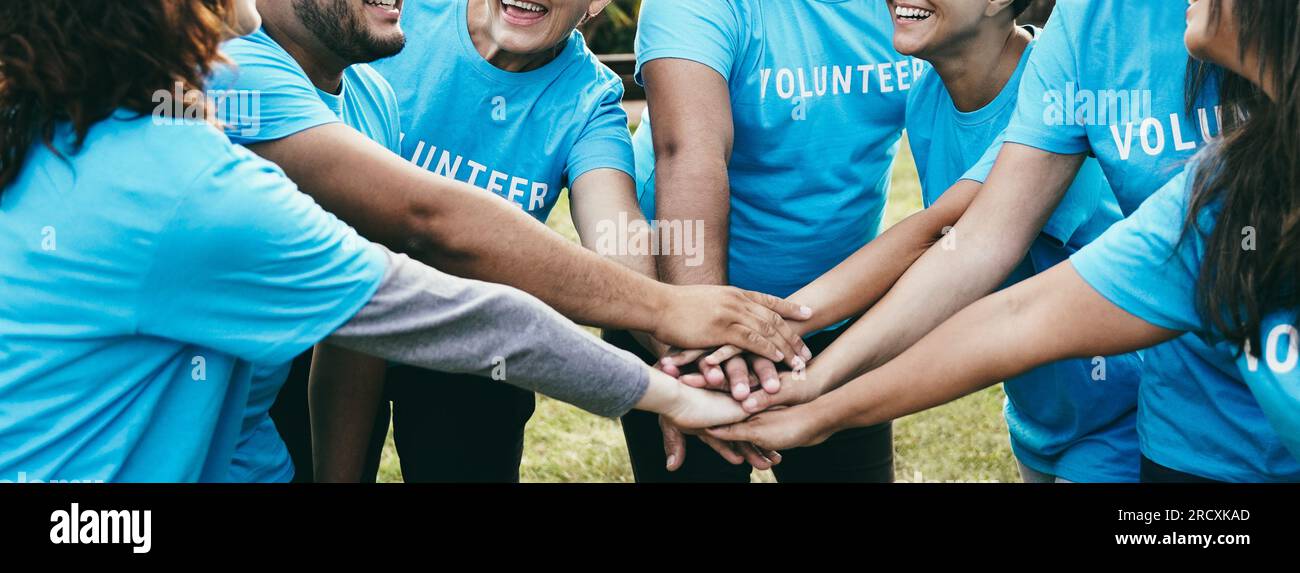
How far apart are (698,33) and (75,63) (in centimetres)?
143

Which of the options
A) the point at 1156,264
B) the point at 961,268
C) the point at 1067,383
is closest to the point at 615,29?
the point at 961,268

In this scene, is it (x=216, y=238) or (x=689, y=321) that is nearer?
(x=216, y=238)

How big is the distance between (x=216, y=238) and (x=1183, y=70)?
163 centimetres

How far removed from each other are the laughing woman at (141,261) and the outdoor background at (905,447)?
259 centimetres

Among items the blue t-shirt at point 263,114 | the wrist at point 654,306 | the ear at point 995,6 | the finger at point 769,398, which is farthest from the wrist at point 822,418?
the blue t-shirt at point 263,114

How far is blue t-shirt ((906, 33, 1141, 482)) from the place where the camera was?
8.17 feet

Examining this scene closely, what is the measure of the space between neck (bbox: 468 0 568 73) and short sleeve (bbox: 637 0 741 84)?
269 millimetres

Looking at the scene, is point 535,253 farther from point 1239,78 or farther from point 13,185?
point 1239,78

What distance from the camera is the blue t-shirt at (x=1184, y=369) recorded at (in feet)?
5.89

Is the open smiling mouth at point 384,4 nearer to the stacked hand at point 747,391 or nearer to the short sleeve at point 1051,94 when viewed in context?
the stacked hand at point 747,391

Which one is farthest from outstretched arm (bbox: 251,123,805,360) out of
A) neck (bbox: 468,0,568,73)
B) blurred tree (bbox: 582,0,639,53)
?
blurred tree (bbox: 582,0,639,53)

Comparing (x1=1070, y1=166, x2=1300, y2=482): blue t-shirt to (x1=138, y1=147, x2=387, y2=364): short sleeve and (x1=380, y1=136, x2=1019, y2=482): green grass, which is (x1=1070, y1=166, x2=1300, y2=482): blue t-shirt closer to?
(x1=138, y1=147, x2=387, y2=364): short sleeve
